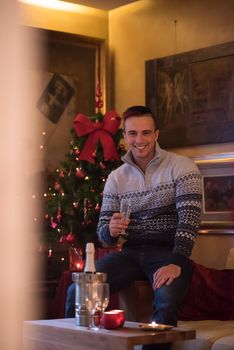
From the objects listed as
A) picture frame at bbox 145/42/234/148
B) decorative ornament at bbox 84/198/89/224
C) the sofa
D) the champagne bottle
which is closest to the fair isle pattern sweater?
the sofa

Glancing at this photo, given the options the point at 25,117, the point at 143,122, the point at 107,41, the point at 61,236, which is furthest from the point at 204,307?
the point at 107,41

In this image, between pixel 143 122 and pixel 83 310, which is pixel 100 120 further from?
pixel 83 310

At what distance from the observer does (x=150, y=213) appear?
3.63 metres

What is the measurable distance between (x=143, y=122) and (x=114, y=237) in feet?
1.88

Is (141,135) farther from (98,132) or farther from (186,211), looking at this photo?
(98,132)

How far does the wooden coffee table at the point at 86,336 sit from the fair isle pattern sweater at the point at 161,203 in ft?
2.07

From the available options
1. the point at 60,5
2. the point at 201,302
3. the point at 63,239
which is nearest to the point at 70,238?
the point at 63,239

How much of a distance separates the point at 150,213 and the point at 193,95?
1.56 meters

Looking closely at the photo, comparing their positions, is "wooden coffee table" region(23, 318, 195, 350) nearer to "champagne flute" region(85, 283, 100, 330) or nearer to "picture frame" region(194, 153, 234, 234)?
"champagne flute" region(85, 283, 100, 330)

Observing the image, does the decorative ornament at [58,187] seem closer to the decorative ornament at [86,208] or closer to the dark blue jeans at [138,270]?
the decorative ornament at [86,208]

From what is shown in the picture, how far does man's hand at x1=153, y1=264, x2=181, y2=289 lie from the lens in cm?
333

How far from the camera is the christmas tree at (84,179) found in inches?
190

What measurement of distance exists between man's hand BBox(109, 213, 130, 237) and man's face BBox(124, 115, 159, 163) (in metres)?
0.37

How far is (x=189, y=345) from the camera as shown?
3.33 m
